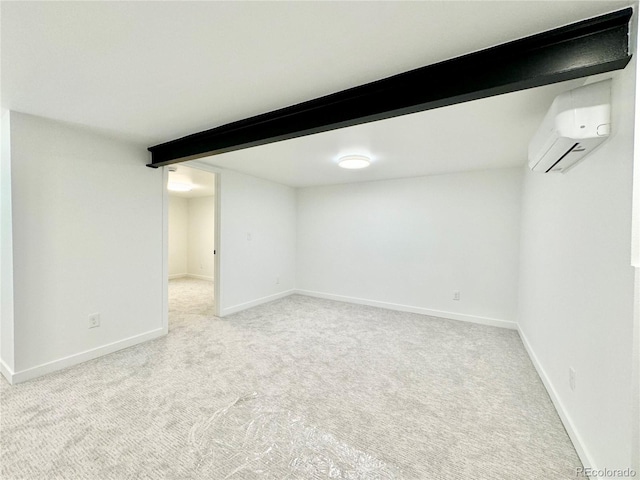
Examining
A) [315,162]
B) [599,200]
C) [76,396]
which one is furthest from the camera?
[315,162]

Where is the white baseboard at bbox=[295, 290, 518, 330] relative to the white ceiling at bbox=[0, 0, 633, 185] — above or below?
below

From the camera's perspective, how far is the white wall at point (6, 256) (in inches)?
81.2

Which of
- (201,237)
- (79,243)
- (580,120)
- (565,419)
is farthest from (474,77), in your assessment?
(201,237)

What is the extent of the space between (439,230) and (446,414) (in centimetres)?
264

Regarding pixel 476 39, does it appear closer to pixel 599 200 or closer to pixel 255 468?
pixel 599 200

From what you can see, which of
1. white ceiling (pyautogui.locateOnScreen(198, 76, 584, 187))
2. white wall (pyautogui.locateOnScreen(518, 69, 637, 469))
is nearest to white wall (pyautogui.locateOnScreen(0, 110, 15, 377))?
white ceiling (pyautogui.locateOnScreen(198, 76, 584, 187))

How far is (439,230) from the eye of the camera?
3910 millimetres

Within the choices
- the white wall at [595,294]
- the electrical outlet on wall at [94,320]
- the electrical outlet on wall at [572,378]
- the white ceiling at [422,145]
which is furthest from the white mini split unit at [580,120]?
the electrical outlet on wall at [94,320]

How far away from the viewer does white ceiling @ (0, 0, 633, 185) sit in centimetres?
107

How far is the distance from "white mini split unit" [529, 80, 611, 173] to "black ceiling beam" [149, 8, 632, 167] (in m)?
0.15

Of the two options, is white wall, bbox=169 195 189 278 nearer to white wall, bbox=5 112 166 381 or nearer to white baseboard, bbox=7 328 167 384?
white wall, bbox=5 112 166 381

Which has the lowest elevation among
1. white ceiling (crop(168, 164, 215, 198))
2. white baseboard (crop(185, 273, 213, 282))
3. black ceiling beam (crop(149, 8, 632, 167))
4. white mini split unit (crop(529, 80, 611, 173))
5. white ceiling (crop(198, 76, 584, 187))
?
white baseboard (crop(185, 273, 213, 282))

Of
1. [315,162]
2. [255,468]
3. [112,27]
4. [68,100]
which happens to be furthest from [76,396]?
[315,162]

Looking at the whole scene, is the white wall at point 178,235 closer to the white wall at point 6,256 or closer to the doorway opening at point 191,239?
the doorway opening at point 191,239
